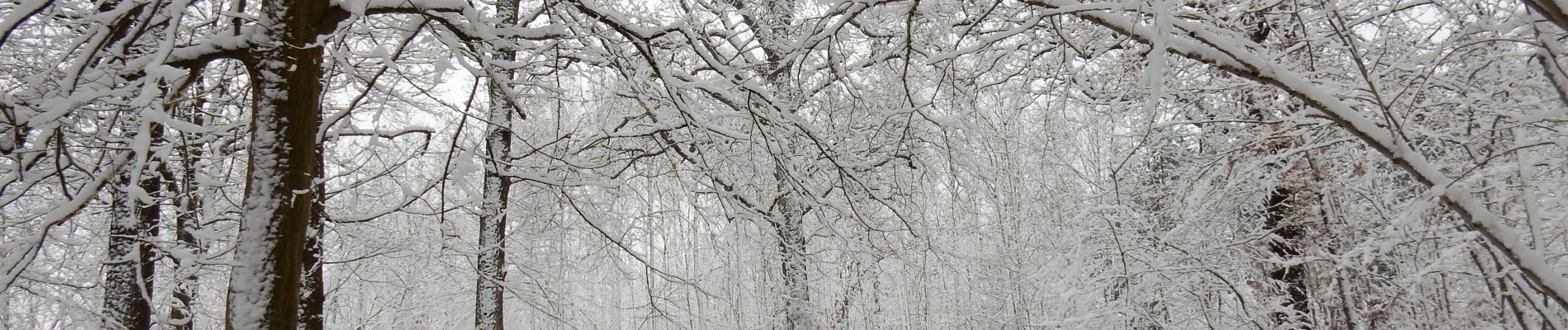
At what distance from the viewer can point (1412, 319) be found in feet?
22.0

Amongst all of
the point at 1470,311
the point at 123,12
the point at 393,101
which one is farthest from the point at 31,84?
the point at 1470,311

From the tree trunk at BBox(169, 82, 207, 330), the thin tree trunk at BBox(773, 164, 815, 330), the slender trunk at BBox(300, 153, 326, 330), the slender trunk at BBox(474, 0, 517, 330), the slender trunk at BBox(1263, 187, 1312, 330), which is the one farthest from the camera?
the slender trunk at BBox(1263, 187, 1312, 330)

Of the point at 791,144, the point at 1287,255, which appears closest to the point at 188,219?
the point at 791,144

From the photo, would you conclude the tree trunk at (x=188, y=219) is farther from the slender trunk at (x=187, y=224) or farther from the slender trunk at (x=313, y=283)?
the slender trunk at (x=313, y=283)

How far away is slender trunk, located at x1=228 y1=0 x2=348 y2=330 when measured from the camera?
7.24 ft

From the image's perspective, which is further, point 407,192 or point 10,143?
point 407,192

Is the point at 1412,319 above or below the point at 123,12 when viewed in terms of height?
below

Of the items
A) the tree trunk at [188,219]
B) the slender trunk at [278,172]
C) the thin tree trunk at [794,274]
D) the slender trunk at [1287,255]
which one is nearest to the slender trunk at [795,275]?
the thin tree trunk at [794,274]

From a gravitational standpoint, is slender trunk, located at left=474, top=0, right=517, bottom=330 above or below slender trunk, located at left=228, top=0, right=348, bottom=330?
above

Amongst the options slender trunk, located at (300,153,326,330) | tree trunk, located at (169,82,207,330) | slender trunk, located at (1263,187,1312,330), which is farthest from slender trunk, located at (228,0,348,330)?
slender trunk, located at (1263,187,1312,330)

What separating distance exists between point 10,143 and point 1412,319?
8.88 metres

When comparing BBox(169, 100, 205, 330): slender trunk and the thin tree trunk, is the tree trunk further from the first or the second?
the thin tree trunk

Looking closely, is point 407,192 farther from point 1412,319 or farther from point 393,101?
point 1412,319

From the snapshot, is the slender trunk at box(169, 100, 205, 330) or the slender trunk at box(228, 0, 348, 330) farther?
the slender trunk at box(169, 100, 205, 330)
